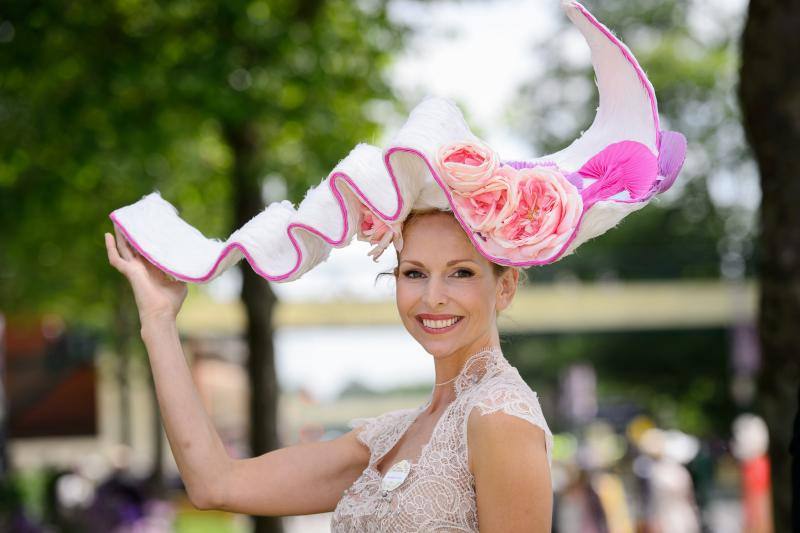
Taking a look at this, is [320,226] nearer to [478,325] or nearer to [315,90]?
[478,325]

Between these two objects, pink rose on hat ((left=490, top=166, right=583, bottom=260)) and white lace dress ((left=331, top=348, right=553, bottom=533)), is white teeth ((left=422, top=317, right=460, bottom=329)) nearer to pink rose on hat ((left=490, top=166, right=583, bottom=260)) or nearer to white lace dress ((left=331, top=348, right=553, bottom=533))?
white lace dress ((left=331, top=348, right=553, bottom=533))

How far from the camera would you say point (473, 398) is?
9.21ft

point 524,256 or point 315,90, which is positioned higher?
point 315,90

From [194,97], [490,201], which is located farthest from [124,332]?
[490,201]

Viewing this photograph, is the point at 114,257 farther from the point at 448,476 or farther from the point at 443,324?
the point at 448,476

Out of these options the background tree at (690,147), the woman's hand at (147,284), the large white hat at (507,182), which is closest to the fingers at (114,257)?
the woman's hand at (147,284)

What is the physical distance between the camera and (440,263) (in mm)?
2900

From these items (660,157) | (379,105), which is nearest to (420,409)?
(660,157)

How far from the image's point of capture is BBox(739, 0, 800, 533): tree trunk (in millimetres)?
5348

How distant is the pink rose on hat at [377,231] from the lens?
2.95 metres

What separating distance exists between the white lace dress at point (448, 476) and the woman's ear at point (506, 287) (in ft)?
0.42

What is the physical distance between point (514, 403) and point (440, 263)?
0.41 meters

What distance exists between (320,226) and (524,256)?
52 centimetres

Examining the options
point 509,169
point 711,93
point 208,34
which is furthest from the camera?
point 711,93
